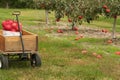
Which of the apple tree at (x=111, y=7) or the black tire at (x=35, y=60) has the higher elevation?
the apple tree at (x=111, y=7)

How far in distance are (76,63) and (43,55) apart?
1.54m

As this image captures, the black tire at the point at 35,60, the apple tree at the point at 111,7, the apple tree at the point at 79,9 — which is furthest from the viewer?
the apple tree at the point at 79,9

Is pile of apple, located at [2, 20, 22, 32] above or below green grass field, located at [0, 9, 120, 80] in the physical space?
above

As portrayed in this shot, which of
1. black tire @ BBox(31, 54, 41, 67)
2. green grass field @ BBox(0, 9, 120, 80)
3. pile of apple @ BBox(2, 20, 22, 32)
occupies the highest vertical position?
pile of apple @ BBox(2, 20, 22, 32)

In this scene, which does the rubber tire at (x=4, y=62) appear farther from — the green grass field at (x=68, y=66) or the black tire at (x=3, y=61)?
A: the green grass field at (x=68, y=66)

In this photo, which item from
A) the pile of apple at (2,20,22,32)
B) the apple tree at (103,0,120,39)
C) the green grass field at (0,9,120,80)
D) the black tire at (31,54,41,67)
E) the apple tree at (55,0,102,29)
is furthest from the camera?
the apple tree at (55,0,102,29)

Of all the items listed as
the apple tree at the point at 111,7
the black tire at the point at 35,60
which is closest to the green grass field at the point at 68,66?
the black tire at the point at 35,60

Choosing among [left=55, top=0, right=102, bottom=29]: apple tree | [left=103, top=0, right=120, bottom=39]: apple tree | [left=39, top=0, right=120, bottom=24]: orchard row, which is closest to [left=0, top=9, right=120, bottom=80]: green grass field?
[left=103, top=0, right=120, bottom=39]: apple tree

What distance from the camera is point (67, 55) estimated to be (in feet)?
41.0

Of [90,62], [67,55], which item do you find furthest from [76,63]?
[67,55]

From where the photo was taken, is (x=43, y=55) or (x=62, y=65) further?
(x=43, y=55)

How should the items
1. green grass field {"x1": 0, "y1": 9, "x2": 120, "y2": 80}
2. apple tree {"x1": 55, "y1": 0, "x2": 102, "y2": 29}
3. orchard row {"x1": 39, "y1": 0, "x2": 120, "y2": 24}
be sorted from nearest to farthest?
1. green grass field {"x1": 0, "y1": 9, "x2": 120, "y2": 80}
2. orchard row {"x1": 39, "y1": 0, "x2": 120, "y2": 24}
3. apple tree {"x1": 55, "y1": 0, "x2": 102, "y2": 29}

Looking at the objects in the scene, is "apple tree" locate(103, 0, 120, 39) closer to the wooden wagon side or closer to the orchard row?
the orchard row

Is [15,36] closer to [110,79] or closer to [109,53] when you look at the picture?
[110,79]
